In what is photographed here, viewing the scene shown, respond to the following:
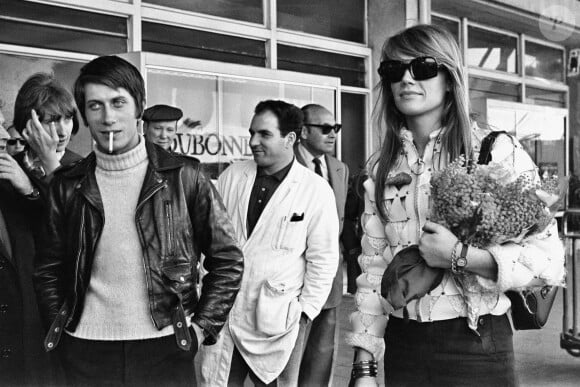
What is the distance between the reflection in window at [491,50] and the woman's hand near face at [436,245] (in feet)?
37.5

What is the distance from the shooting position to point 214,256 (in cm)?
325

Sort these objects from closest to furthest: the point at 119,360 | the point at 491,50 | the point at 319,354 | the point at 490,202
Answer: the point at 490,202 < the point at 119,360 < the point at 319,354 < the point at 491,50

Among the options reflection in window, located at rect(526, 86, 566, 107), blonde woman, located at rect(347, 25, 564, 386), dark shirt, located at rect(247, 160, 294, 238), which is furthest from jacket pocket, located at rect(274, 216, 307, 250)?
reflection in window, located at rect(526, 86, 566, 107)

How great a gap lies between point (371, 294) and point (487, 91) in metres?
11.4

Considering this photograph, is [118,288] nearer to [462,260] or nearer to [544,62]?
[462,260]

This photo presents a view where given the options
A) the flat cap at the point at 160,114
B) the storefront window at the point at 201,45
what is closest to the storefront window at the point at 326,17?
the storefront window at the point at 201,45

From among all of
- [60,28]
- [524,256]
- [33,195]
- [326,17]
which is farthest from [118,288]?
[326,17]

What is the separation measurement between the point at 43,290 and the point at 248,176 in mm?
2050

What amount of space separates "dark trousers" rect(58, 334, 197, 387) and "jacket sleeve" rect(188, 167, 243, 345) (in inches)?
7.7

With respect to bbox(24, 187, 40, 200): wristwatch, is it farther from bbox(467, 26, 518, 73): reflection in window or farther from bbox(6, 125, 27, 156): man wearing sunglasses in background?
bbox(467, 26, 518, 73): reflection in window

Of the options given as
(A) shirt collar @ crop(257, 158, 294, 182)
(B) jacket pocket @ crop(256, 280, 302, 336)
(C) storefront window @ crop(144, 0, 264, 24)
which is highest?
(C) storefront window @ crop(144, 0, 264, 24)

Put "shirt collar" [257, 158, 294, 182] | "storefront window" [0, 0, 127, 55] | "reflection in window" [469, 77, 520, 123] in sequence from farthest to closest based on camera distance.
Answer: "reflection in window" [469, 77, 520, 123], "storefront window" [0, 0, 127, 55], "shirt collar" [257, 158, 294, 182]

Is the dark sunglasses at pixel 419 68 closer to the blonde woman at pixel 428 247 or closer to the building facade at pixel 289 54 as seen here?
the blonde woman at pixel 428 247

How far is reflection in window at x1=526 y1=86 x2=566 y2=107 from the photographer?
14578 mm
